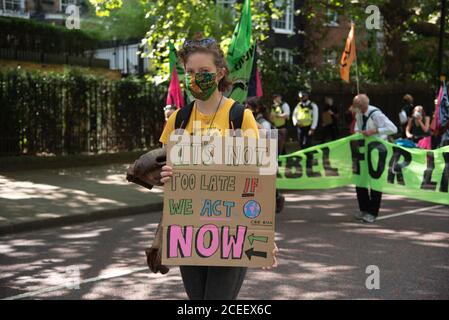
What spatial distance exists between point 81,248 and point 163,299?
264 centimetres

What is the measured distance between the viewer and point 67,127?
17188mm

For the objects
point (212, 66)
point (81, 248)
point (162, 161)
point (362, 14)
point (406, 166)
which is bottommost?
point (81, 248)

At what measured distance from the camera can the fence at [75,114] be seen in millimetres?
15812

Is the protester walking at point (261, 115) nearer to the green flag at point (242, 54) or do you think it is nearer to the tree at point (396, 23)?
the green flag at point (242, 54)

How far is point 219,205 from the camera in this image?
11.0 feet

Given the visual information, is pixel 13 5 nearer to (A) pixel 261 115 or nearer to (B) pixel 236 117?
(A) pixel 261 115

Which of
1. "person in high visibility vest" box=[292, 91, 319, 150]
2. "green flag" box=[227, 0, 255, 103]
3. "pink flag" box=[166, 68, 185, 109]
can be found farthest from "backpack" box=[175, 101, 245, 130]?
"person in high visibility vest" box=[292, 91, 319, 150]

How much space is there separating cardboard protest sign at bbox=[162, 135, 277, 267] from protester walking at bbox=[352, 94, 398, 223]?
7043mm

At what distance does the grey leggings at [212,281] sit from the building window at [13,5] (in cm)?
2614

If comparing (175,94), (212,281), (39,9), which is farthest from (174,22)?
(212,281)

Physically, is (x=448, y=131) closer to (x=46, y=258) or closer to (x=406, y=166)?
(x=406, y=166)

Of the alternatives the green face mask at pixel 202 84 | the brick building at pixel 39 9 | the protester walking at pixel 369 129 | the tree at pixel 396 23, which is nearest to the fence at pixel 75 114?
the tree at pixel 396 23

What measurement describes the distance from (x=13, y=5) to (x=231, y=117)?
89.3 ft
